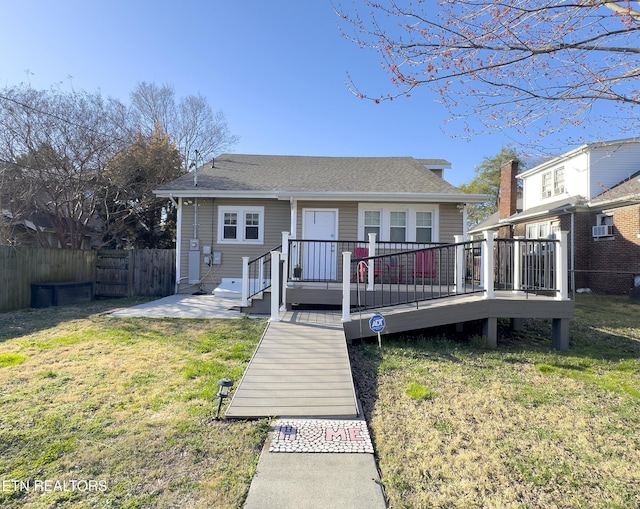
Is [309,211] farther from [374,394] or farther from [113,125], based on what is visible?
[113,125]

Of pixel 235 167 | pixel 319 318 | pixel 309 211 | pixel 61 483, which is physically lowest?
pixel 61 483

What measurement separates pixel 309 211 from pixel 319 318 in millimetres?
4613

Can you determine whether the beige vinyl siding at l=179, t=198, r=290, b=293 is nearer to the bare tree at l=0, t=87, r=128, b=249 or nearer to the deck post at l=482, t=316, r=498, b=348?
the bare tree at l=0, t=87, r=128, b=249

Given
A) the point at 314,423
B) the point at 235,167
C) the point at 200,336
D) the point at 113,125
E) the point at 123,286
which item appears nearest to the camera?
the point at 314,423

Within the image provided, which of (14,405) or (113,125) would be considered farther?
(113,125)

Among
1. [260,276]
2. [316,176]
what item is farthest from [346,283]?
[316,176]

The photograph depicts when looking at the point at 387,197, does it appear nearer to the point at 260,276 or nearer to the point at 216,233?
the point at 260,276

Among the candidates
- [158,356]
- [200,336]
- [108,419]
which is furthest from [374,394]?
[200,336]

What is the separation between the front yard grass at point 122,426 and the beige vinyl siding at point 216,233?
518 centimetres

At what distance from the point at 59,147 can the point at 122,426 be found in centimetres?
1368

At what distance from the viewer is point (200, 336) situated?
573 centimetres

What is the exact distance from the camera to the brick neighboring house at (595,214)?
12320 mm

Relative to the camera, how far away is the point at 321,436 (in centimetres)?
270

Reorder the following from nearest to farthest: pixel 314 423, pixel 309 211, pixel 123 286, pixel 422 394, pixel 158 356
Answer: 1. pixel 314 423
2. pixel 422 394
3. pixel 158 356
4. pixel 309 211
5. pixel 123 286
